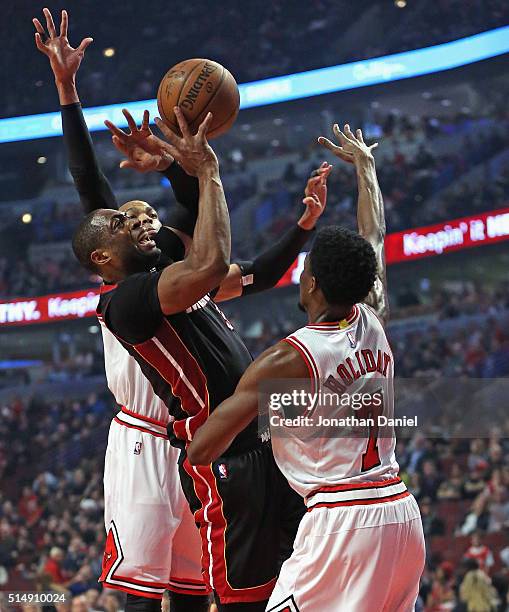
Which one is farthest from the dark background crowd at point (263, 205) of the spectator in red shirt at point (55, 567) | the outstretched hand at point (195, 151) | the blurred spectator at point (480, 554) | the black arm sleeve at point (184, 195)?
the outstretched hand at point (195, 151)

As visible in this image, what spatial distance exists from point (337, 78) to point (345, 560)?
19.8m

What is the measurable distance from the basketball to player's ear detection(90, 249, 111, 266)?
0.64 meters

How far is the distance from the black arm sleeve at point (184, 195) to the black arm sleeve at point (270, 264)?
0.39m

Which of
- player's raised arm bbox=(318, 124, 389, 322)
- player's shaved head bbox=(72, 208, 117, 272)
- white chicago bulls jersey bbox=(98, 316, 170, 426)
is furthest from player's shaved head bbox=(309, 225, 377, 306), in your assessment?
white chicago bulls jersey bbox=(98, 316, 170, 426)

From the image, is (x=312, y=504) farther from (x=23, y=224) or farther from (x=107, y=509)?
(x=23, y=224)

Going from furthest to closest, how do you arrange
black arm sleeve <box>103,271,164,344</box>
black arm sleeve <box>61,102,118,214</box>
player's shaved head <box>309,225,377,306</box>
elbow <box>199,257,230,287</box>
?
black arm sleeve <box>61,102,118,214</box>, black arm sleeve <box>103,271,164,344</box>, elbow <box>199,257,230,287</box>, player's shaved head <box>309,225,377,306</box>

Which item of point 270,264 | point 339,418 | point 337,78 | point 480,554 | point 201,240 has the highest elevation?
point 337,78

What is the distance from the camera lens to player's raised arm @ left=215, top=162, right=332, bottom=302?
13.6 feet

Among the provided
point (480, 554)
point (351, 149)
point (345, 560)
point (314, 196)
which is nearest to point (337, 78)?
point (480, 554)

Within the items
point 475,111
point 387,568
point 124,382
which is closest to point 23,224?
point 475,111

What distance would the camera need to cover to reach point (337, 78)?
21.6m

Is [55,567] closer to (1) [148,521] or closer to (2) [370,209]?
(1) [148,521]

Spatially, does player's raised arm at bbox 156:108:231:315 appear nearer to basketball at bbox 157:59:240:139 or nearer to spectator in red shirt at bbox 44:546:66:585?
basketball at bbox 157:59:240:139

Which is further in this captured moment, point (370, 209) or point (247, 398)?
point (370, 209)
